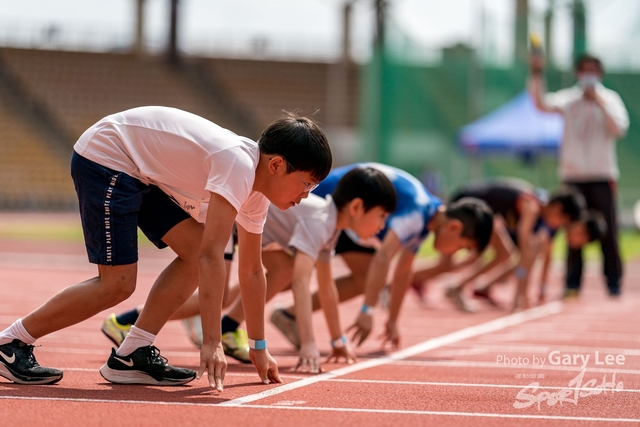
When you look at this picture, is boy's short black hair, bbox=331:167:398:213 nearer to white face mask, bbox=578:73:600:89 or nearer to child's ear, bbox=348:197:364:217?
child's ear, bbox=348:197:364:217

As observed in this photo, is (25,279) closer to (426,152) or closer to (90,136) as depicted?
(90,136)

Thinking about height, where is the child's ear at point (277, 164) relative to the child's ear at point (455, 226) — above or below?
above

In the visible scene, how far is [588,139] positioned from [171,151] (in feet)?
23.5

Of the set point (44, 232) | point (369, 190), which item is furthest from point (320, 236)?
point (44, 232)

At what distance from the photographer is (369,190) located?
5805mm

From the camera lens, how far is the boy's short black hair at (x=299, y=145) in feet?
14.4

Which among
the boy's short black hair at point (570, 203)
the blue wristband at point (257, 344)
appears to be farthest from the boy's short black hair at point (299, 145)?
the boy's short black hair at point (570, 203)

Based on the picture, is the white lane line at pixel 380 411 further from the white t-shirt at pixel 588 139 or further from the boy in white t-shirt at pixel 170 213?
the white t-shirt at pixel 588 139

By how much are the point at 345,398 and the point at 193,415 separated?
83 centimetres

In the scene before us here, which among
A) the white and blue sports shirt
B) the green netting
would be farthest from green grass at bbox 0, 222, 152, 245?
the white and blue sports shirt

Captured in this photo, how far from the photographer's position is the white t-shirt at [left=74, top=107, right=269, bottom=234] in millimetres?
4527

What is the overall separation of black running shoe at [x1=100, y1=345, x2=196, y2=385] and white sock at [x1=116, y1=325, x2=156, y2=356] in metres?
0.02

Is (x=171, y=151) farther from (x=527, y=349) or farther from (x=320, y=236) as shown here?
(x=527, y=349)

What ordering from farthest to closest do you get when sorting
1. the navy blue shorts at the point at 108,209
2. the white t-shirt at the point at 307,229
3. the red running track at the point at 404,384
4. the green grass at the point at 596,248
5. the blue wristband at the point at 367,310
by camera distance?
1. the green grass at the point at 596,248
2. the blue wristband at the point at 367,310
3. the white t-shirt at the point at 307,229
4. the navy blue shorts at the point at 108,209
5. the red running track at the point at 404,384
